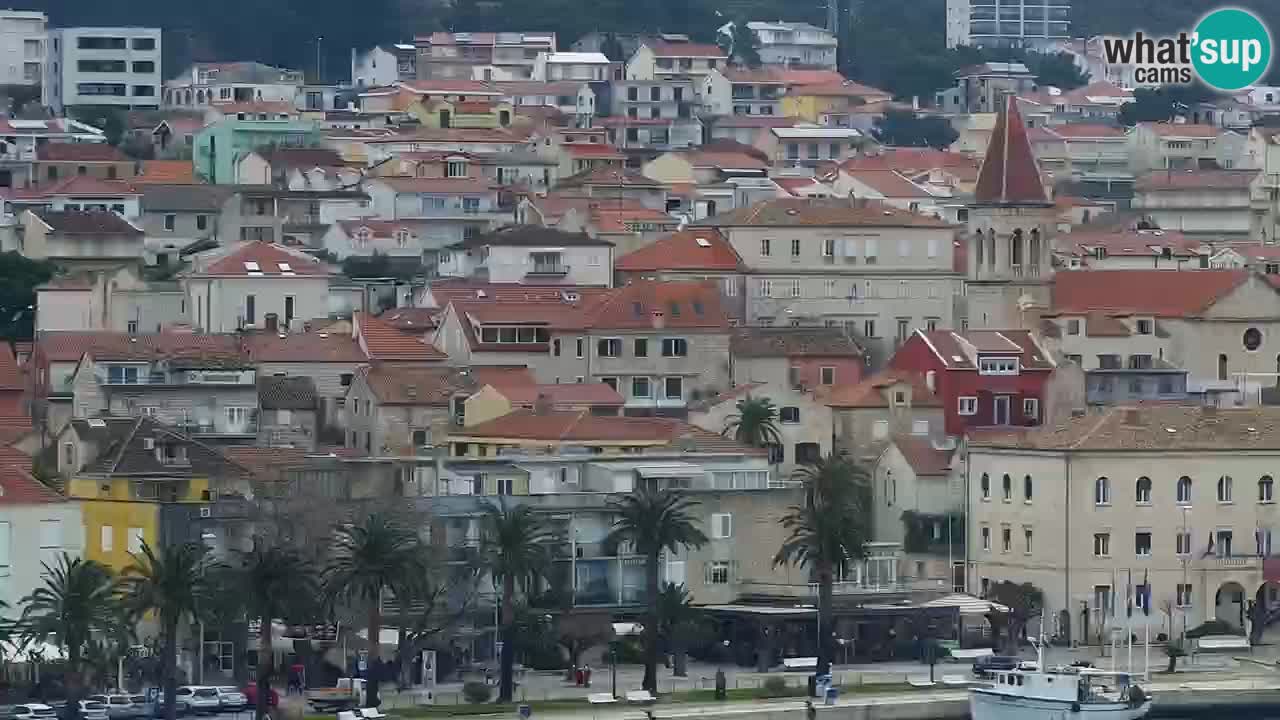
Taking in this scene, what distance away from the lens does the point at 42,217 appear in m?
124

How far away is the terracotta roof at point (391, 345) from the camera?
330 ft

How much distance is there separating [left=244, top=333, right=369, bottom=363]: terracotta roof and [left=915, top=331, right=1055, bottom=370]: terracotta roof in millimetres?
12519

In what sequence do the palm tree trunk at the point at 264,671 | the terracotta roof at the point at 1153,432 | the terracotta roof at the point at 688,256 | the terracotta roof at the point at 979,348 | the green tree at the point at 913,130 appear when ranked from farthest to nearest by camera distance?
the green tree at the point at 913,130 → the terracotta roof at the point at 688,256 → the terracotta roof at the point at 979,348 → the terracotta roof at the point at 1153,432 → the palm tree trunk at the point at 264,671

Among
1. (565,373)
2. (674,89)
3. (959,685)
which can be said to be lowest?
(959,685)

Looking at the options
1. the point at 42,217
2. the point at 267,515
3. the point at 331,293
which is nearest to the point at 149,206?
the point at 42,217

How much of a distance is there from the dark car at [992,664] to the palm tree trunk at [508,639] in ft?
27.5

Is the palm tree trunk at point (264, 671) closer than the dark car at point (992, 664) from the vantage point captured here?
Yes

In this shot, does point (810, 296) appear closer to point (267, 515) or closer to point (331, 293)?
point (331, 293)

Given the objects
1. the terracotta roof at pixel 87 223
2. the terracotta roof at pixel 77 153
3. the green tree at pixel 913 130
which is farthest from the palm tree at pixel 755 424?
the green tree at pixel 913 130

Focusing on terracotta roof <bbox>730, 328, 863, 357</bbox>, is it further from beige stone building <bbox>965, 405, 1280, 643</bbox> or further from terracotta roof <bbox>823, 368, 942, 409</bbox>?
beige stone building <bbox>965, 405, 1280, 643</bbox>

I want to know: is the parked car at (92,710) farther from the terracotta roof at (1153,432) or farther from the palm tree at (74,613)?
the terracotta roof at (1153,432)

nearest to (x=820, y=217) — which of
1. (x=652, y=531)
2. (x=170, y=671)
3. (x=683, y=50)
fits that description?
(x=652, y=531)

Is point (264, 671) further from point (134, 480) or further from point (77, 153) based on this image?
point (77, 153)

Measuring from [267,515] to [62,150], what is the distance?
67666 millimetres
